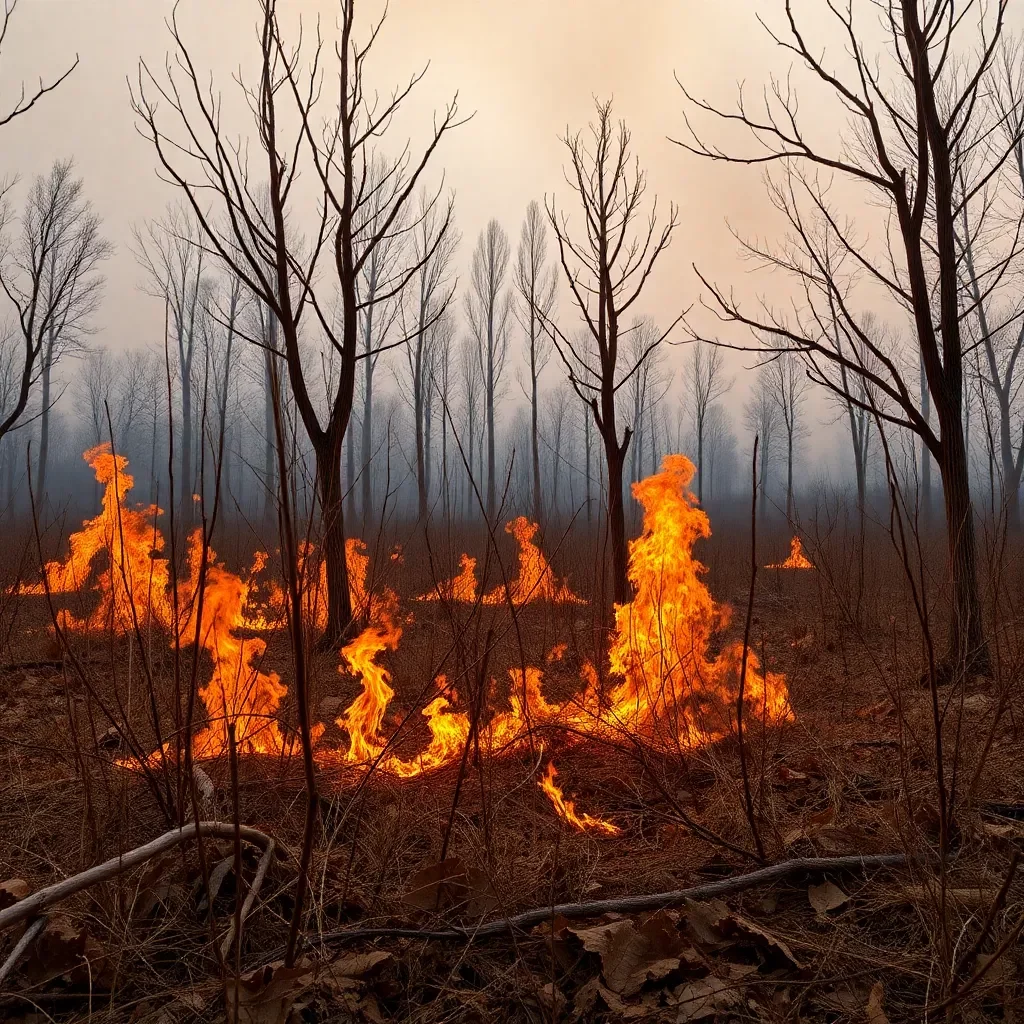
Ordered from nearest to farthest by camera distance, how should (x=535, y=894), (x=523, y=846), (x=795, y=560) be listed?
1. (x=535, y=894)
2. (x=523, y=846)
3. (x=795, y=560)

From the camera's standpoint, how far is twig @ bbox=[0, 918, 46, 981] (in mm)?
1469

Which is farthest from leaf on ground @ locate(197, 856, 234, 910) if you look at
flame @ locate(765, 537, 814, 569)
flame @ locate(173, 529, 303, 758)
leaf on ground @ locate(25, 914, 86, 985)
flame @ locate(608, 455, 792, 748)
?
flame @ locate(765, 537, 814, 569)

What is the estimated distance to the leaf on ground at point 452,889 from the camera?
2094 millimetres

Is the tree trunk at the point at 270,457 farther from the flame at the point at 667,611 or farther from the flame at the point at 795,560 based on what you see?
the flame at the point at 795,560

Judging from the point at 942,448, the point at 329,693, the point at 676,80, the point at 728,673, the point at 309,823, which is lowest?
the point at 329,693

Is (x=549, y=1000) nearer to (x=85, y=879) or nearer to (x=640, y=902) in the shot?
(x=640, y=902)

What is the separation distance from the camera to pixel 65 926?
1.87m

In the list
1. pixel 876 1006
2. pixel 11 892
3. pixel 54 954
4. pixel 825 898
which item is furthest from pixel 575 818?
pixel 11 892

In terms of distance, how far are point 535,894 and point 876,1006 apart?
104 centimetres

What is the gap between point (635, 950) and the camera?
1.83 meters

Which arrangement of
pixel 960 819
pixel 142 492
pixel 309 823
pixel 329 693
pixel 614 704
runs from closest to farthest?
pixel 309 823
pixel 960 819
pixel 614 704
pixel 329 693
pixel 142 492

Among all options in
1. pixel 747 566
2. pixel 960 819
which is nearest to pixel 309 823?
pixel 960 819

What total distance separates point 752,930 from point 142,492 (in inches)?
3057

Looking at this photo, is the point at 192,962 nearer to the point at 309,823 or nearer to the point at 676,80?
the point at 309,823
